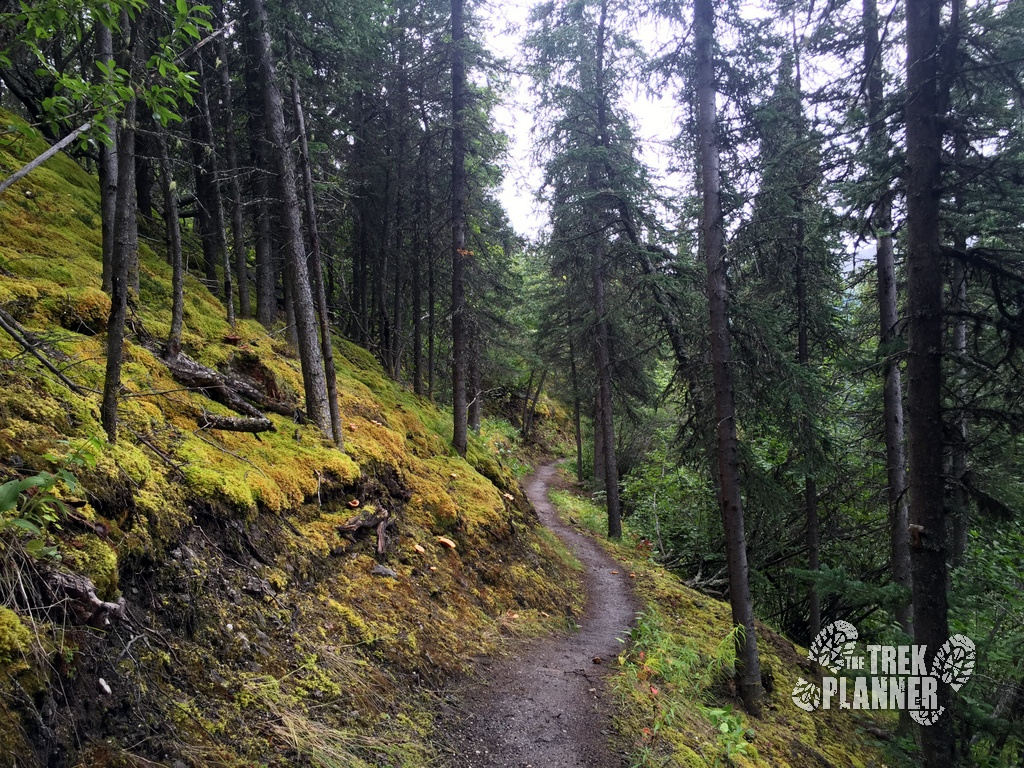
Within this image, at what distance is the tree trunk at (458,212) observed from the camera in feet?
39.4

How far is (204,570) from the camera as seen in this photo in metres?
4.25

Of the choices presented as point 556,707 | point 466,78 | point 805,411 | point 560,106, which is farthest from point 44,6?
point 560,106

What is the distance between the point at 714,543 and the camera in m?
15.0

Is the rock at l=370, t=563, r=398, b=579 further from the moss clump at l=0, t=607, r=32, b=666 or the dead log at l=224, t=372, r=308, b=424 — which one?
the moss clump at l=0, t=607, r=32, b=666

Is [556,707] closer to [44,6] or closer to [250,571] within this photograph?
[250,571]

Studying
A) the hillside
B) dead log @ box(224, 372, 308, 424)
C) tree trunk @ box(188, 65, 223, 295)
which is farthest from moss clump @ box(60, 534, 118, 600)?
tree trunk @ box(188, 65, 223, 295)

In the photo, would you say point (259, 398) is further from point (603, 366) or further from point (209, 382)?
point (603, 366)

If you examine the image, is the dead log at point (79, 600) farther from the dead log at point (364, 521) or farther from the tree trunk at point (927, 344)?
the tree trunk at point (927, 344)

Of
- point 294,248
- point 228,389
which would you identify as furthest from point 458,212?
point 228,389

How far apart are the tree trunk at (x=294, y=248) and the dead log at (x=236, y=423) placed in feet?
3.74

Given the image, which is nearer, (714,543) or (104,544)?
(104,544)

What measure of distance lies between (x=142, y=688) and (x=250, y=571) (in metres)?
1.77

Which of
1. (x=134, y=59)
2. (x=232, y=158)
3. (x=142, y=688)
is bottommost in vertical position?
(x=142, y=688)
